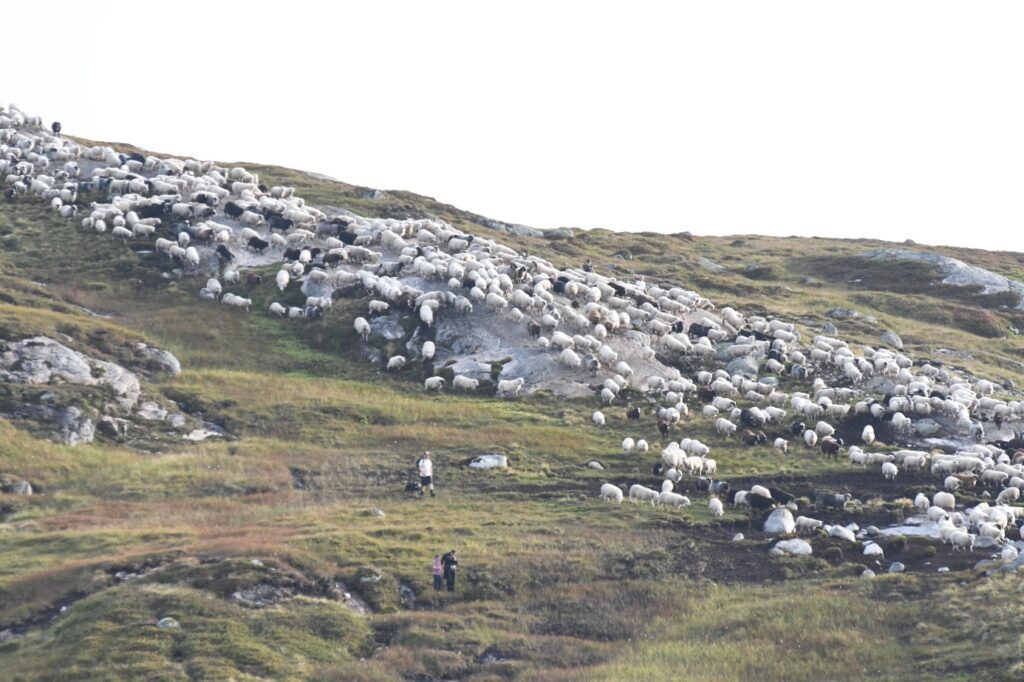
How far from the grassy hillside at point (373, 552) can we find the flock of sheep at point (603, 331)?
5.04ft

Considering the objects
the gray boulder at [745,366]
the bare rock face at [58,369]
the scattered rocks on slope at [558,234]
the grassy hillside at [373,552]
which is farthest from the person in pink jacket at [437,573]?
the scattered rocks on slope at [558,234]

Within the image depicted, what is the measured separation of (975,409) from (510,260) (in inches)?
1003

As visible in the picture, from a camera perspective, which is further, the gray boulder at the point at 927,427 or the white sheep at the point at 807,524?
the gray boulder at the point at 927,427

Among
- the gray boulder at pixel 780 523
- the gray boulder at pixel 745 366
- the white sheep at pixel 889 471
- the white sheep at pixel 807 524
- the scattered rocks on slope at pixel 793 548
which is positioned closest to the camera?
the scattered rocks on slope at pixel 793 548

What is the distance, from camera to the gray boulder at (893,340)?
7006 cm

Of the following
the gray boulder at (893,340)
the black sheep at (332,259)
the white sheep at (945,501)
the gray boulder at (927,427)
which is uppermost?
the gray boulder at (893,340)

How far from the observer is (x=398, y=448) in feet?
156

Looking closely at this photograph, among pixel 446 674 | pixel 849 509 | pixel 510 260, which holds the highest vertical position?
pixel 510 260

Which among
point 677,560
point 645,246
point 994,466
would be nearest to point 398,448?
point 677,560

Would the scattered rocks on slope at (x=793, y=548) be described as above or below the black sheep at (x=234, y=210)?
below

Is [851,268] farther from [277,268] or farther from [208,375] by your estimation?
[208,375]

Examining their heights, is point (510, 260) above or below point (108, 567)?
above

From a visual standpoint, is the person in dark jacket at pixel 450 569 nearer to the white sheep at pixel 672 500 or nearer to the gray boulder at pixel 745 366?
the white sheep at pixel 672 500

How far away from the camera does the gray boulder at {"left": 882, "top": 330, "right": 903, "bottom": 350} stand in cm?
7006
